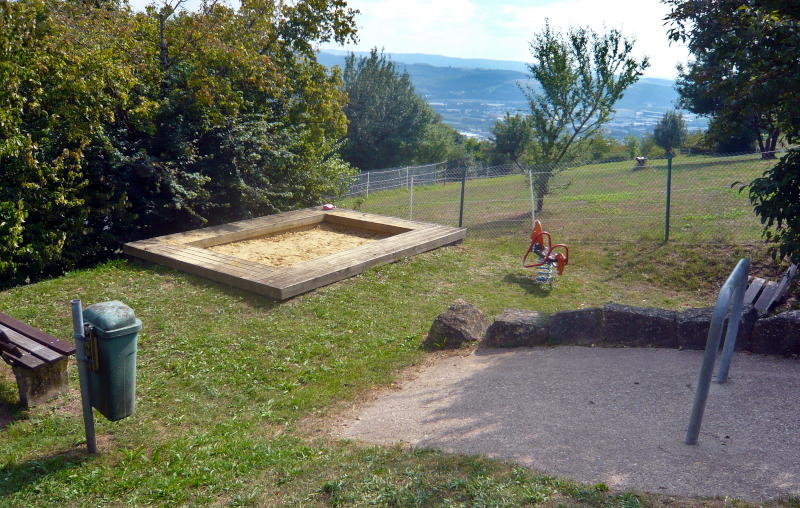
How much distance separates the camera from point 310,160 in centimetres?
1242

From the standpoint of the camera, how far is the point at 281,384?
5.08m

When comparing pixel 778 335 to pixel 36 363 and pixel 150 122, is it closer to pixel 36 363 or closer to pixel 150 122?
pixel 36 363

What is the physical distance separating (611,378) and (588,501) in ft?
6.67

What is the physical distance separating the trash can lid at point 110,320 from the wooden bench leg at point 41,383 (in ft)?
3.93

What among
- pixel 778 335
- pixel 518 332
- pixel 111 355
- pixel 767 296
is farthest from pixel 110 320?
pixel 767 296

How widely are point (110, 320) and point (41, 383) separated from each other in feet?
5.15

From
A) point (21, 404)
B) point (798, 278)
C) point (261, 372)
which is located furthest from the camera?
point (798, 278)

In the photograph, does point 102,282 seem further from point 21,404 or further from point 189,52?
point 189,52

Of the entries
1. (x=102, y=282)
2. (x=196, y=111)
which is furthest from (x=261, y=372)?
(x=196, y=111)

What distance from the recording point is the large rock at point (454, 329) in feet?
Result: 19.5

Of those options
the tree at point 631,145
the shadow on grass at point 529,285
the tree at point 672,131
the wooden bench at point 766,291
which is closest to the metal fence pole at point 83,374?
the shadow on grass at point 529,285

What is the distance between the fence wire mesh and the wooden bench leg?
23.4 ft

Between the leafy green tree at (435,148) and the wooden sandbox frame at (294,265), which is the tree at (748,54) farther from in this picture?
the leafy green tree at (435,148)

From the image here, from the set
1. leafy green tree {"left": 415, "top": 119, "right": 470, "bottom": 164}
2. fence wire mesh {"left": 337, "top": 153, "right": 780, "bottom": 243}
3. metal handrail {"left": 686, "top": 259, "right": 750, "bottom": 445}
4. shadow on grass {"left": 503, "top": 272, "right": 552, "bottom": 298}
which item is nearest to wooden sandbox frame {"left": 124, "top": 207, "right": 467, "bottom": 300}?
shadow on grass {"left": 503, "top": 272, "right": 552, "bottom": 298}
